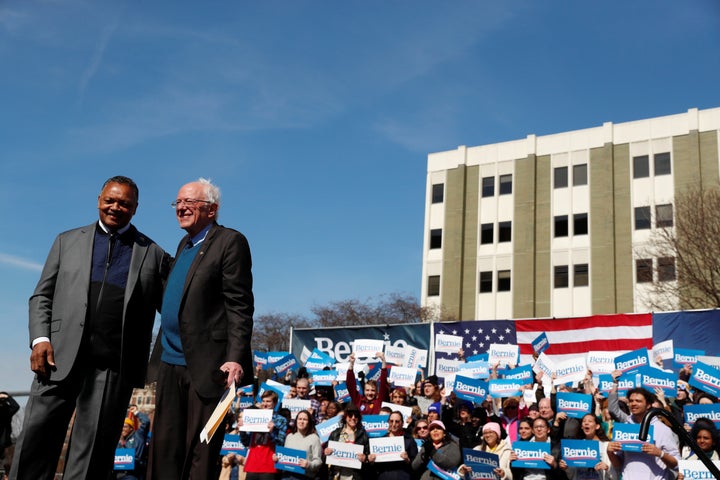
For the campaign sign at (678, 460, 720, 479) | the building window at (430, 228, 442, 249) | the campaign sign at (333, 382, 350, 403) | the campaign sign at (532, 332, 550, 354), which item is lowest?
the campaign sign at (678, 460, 720, 479)

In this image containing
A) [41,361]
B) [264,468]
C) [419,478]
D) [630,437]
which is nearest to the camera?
[41,361]

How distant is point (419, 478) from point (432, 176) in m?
41.8

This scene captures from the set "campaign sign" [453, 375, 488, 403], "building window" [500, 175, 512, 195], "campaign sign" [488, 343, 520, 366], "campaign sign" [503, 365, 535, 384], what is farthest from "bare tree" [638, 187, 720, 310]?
"campaign sign" [453, 375, 488, 403]

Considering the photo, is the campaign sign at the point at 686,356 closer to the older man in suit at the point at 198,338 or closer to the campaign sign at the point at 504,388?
the campaign sign at the point at 504,388

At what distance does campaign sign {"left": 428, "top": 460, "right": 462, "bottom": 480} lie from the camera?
32.8ft

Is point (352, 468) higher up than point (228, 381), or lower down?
lower down

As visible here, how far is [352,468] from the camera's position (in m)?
10.7

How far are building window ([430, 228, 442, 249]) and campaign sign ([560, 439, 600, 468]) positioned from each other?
4031 centimetres

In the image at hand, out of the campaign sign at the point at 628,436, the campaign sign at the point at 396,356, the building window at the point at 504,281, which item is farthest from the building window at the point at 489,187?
the campaign sign at the point at 628,436

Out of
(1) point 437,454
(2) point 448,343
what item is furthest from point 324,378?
(1) point 437,454

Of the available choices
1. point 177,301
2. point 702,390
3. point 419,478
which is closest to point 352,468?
point 419,478

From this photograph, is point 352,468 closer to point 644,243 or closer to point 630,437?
point 630,437

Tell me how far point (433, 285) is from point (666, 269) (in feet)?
56.7

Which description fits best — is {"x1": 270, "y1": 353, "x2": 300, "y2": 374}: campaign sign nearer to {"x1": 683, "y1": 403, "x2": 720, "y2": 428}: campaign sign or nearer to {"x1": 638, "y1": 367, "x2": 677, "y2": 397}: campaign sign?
{"x1": 638, "y1": 367, "x2": 677, "y2": 397}: campaign sign
